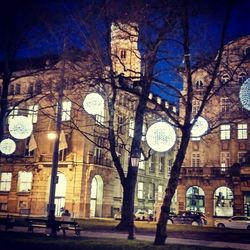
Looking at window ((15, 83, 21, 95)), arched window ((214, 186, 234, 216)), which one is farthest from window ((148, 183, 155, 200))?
window ((15, 83, 21, 95))

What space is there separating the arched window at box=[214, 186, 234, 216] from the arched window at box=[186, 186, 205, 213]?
1637 mm

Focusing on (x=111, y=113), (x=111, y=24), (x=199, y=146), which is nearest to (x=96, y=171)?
(x=199, y=146)

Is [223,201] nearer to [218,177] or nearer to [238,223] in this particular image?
[218,177]

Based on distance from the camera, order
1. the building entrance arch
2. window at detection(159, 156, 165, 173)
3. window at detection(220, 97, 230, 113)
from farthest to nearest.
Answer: window at detection(159, 156, 165, 173) < the building entrance arch < window at detection(220, 97, 230, 113)

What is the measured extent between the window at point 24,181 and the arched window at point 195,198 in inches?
733

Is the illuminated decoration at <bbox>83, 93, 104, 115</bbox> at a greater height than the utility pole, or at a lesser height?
greater

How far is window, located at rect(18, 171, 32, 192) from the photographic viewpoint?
48375 mm

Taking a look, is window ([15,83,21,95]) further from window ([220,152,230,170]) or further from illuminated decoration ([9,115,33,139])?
illuminated decoration ([9,115,33,139])

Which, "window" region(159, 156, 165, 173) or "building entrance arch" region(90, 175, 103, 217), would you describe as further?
"window" region(159, 156, 165, 173)

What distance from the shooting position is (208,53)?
645 inches

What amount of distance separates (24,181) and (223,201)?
76.1 feet

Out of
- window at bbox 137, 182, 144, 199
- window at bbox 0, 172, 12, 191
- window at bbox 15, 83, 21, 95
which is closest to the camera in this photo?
window at bbox 0, 172, 12, 191

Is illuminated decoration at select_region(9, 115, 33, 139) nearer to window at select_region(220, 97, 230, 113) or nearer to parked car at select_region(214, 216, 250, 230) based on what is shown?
window at select_region(220, 97, 230, 113)

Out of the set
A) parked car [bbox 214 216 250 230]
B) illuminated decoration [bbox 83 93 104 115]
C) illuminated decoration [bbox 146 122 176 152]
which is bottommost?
parked car [bbox 214 216 250 230]
